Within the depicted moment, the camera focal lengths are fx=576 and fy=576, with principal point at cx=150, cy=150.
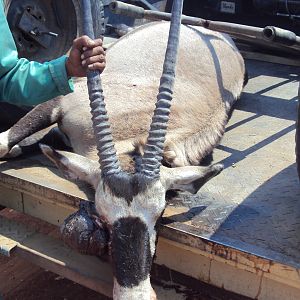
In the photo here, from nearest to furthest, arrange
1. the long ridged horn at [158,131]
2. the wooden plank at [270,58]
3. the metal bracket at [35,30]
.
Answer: the long ridged horn at [158,131] → the metal bracket at [35,30] → the wooden plank at [270,58]

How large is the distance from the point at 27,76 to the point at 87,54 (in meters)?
0.42

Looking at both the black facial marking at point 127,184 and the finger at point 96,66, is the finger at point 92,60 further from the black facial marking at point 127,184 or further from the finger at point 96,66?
the black facial marking at point 127,184

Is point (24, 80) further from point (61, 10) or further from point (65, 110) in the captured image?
point (61, 10)

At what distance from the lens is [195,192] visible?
10.5 ft

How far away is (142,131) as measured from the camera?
12.9 ft

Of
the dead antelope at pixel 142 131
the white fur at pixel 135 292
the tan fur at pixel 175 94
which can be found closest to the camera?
the white fur at pixel 135 292

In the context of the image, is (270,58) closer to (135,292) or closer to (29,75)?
(29,75)

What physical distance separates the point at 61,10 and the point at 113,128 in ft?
4.39

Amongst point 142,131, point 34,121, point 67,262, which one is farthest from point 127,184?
point 34,121

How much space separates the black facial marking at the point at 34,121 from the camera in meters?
4.04

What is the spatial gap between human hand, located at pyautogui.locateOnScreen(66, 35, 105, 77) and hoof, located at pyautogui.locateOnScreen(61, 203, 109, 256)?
767mm

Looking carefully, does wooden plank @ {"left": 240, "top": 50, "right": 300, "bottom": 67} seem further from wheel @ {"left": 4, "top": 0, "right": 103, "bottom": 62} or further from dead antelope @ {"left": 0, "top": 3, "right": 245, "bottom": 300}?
wheel @ {"left": 4, "top": 0, "right": 103, "bottom": 62}

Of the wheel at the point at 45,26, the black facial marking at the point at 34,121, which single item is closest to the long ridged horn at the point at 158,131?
the black facial marking at the point at 34,121

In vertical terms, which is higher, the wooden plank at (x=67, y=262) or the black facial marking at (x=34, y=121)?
the black facial marking at (x=34, y=121)
